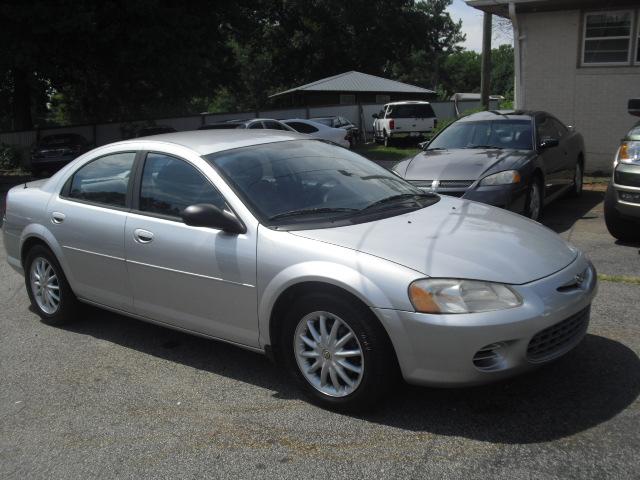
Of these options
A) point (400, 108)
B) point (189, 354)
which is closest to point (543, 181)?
point (189, 354)

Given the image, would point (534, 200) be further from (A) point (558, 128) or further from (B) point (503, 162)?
(A) point (558, 128)

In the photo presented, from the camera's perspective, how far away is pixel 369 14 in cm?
5188

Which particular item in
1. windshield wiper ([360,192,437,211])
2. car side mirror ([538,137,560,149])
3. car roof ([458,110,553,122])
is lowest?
car side mirror ([538,137,560,149])

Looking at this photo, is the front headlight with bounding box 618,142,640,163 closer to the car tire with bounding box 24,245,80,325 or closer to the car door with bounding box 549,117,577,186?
the car door with bounding box 549,117,577,186

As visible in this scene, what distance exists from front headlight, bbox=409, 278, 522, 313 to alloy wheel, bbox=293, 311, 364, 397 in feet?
1.42

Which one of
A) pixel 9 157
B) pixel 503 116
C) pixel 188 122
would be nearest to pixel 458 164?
pixel 503 116

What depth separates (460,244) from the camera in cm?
378

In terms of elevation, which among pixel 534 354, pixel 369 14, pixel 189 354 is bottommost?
pixel 189 354

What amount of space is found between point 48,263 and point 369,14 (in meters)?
49.9

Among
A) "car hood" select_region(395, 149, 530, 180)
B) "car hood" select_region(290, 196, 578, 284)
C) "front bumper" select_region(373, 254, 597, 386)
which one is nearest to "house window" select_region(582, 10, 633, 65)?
"car hood" select_region(395, 149, 530, 180)

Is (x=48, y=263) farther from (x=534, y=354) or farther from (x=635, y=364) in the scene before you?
(x=635, y=364)

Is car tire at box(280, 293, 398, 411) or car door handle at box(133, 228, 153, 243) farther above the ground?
car door handle at box(133, 228, 153, 243)

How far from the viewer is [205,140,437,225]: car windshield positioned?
13.8 ft

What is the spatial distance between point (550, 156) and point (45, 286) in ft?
21.6
